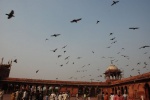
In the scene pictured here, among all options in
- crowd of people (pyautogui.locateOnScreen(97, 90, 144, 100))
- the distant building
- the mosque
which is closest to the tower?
the mosque

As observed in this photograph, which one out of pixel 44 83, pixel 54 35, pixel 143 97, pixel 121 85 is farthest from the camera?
pixel 44 83

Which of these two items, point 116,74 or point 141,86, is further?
point 116,74

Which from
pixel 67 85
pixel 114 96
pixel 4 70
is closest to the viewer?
pixel 114 96

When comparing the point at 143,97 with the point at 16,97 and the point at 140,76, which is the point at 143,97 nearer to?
the point at 140,76

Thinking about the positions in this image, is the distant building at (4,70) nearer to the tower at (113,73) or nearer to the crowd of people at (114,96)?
the tower at (113,73)

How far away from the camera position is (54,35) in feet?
44.3

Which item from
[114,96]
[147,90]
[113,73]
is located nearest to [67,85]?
[113,73]

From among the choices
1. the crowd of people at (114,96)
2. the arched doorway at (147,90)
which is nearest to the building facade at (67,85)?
the arched doorway at (147,90)

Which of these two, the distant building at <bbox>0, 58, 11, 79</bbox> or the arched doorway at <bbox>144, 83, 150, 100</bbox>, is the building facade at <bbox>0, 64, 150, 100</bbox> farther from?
the arched doorway at <bbox>144, 83, 150, 100</bbox>

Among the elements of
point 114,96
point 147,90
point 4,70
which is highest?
point 4,70

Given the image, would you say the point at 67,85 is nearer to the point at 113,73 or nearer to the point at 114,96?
the point at 113,73

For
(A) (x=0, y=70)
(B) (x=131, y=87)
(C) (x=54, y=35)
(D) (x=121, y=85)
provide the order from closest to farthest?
1. (C) (x=54, y=35)
2. (B) (x=131, y=87)
3. (D) (x=121, y=85)
4. (A) (x=0, y=70)

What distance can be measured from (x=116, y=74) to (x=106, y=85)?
473 cm

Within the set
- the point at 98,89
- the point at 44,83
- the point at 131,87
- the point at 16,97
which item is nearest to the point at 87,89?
the point at 98,89
